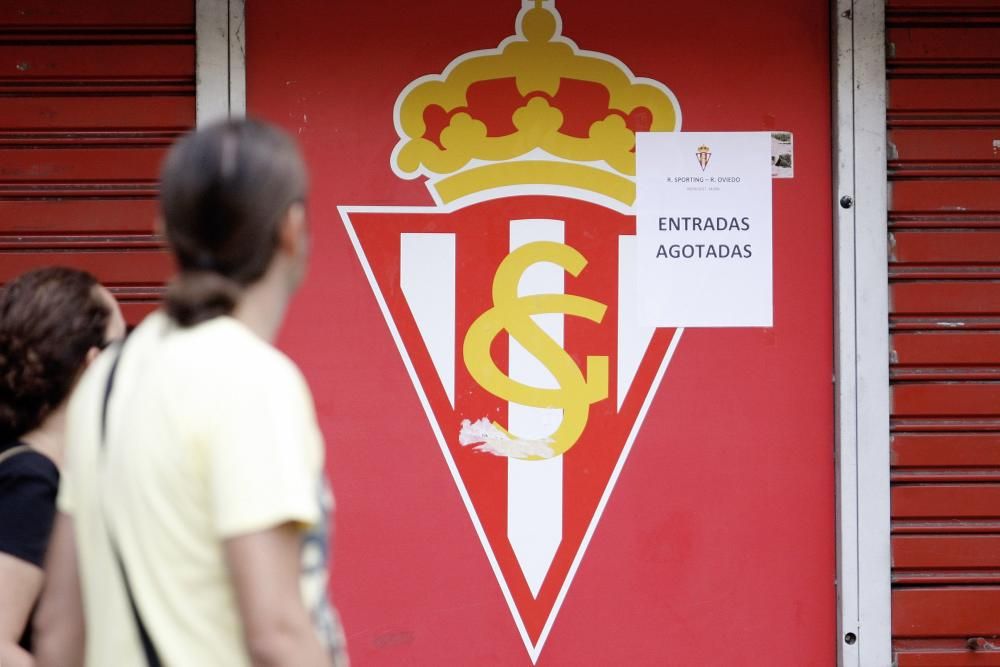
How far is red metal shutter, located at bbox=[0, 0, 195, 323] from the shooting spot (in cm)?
370

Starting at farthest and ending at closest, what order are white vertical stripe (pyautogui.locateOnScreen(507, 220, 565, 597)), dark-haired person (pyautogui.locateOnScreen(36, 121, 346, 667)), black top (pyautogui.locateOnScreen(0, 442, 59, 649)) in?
white vertical stripe (pyautogui.locateOnScreen(507, 220, 565, 597)) → black top (pyautogui.locateOnScreen(0, 442, 59, 649)) → dark-haired person (pyautogui.locateOnScreen(36, 121, 346, 667))

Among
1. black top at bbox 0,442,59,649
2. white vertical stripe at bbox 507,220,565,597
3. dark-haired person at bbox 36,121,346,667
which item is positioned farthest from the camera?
white vertical stripe at bbox 507,220,565,597

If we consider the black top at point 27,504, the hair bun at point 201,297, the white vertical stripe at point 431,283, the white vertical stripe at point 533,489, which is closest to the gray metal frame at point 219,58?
the white vertical stripe at point 431,283

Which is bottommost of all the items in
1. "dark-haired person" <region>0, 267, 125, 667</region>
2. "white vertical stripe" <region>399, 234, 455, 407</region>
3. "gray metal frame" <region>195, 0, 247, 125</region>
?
"dark-haired person" <region>0, 267, 125, 667</region>

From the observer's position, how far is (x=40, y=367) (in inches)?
83.0

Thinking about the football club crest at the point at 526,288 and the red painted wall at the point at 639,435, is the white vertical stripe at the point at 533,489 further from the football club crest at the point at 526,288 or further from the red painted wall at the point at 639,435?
the red painted wall at the point at 639,435

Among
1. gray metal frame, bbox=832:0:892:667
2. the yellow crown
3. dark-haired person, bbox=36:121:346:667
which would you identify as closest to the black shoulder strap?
dark-haired person, bbox=36:121:346:667

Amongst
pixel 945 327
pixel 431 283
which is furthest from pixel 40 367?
pixel 945 327

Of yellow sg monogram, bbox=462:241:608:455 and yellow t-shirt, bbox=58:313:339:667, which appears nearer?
yellow t-shirt, bbox=58:313:339:667

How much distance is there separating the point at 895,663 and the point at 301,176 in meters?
2.96

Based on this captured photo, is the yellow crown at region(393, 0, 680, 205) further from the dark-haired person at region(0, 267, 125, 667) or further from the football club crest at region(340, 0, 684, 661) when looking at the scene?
the dark-haired person at region(0, 267, 125, 667)

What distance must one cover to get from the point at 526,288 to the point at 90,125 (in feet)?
5.07

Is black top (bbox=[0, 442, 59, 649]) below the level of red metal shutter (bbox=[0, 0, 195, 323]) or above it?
below

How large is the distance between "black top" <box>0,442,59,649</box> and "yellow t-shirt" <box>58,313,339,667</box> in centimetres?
50
